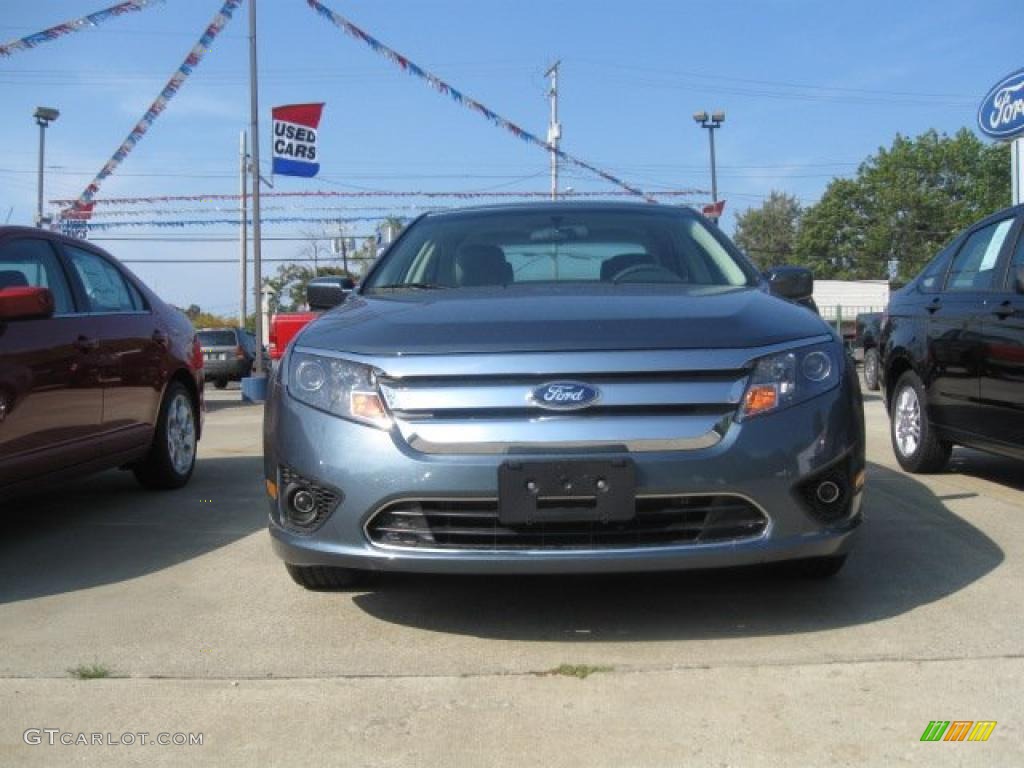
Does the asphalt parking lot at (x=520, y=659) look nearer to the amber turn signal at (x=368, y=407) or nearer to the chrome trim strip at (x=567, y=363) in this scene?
the amber turn signal at (x=368, y=407)

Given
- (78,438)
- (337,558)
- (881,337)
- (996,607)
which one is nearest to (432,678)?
(337,558)

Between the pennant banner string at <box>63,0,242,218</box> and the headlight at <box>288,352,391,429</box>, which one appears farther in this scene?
the pennant banner string at <box>63,0,242,218</box>

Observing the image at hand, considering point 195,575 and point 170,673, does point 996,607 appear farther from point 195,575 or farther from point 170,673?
point 195,575

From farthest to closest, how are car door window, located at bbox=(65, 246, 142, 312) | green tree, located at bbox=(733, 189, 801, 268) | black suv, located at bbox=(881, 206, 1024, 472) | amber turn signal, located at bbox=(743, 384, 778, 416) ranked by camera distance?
green tree, located at bbox=(733, 189, 801, 268) < car door window, located at bbox=(65, 246, 142, 312) < black suv, located at bbox=(881, 206, 1024, 472) < amber turn signal, located at bbox=(743, 384, 778, 416)

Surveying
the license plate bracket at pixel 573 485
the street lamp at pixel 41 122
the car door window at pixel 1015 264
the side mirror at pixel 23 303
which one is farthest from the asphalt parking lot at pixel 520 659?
the street lamp at pixel 41 122

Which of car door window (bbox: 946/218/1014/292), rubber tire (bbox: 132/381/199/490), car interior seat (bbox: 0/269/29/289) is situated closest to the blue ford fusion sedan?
car interior seat (bbox: 0/269/29/289)

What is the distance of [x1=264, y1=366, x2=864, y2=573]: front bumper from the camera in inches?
113

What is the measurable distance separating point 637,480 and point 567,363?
399 millimetres

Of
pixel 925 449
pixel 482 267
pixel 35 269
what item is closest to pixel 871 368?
→ pixel 925 449

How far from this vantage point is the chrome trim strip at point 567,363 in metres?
2.94

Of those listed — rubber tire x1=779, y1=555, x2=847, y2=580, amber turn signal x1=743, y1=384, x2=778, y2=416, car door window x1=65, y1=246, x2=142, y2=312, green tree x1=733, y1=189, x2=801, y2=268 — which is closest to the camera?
amber turn signal x1=743, y1=384, x2=778, y2=416

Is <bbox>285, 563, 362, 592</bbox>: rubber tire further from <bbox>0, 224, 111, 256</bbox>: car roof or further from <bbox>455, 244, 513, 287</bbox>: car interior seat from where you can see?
<bbox>0, 224, 111, 256</bbox>: car roof

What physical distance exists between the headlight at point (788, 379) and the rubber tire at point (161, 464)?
392 cm

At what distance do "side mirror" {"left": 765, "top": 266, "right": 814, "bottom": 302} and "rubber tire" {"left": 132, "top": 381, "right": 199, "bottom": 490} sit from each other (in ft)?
11.7
